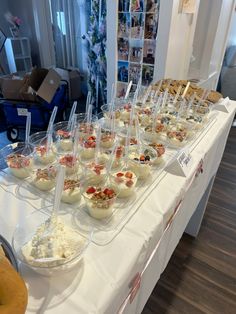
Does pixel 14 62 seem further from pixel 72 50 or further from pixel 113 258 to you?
pixel 113 258

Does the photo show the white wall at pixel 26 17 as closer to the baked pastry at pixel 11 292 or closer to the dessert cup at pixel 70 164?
the dessert cup at pixel 70 164

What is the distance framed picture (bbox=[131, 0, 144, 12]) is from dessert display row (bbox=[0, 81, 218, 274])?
1.27 metres

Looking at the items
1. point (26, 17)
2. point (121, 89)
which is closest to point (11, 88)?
point (121, 89)

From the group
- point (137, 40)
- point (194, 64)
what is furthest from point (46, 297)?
point (194, 64)

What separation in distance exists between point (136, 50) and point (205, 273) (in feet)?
6.64

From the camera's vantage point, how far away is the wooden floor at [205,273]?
4.40 feet

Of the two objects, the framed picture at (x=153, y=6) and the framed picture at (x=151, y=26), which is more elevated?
the framed picture at (x=153, y=6)

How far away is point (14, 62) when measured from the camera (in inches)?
159

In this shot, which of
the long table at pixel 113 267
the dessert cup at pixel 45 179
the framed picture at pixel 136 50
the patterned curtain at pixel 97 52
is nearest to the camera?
the long table at pixel 113 267

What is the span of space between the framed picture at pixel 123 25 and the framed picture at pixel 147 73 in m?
0.36

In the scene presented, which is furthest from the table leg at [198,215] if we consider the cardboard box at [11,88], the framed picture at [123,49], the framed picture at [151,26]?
the cardboard box at [11,88]

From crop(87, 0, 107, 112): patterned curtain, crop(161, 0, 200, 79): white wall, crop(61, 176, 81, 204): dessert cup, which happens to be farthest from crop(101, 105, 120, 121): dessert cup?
crop(87, 0, 107, 112): patterned curtain

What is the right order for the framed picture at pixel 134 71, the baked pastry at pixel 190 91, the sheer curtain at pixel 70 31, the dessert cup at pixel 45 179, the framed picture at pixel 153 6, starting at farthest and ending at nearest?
1. the sheer curtain at pixel 70 31
2. the framed picture at pixel 134 71
3. the framed picture at pixel 153 6
4. the baked pastry at pixel 190 91
5. the dessert cup at pixel 45 179

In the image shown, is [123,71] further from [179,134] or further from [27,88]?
[179,134]
